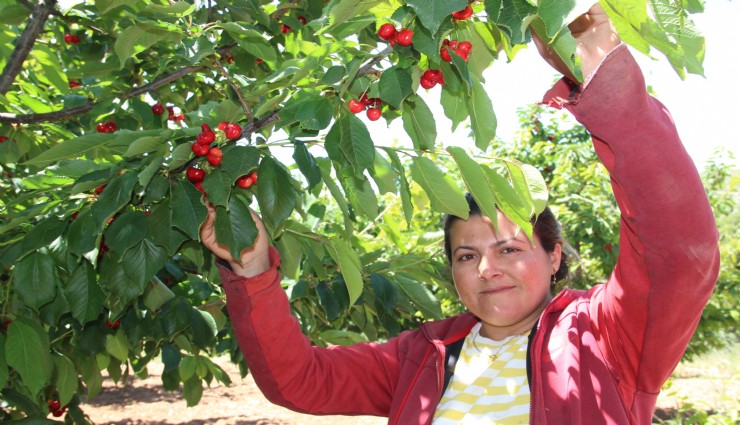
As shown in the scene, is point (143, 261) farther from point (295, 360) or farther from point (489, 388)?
point (489, 388)

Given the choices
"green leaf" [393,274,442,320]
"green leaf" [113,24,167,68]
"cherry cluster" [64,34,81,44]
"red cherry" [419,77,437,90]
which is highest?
"cherry cluster" [64,34,81,44]

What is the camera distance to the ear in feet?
6.67

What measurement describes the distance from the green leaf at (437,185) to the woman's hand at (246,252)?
48 centimetres

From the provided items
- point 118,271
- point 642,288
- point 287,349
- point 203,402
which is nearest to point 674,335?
point 642,288

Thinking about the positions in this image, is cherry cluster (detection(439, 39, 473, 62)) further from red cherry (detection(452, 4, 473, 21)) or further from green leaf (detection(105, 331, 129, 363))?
green leaf (detection(105, 331, 129, 363))

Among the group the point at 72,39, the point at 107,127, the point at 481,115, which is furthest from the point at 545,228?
the point at 72,39

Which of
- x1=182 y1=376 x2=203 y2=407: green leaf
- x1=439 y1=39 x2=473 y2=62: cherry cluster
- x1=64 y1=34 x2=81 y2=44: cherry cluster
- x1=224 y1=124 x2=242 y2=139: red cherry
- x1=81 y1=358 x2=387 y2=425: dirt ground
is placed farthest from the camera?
x1=81 y1=358 x2=387 y2=425: dirt ground

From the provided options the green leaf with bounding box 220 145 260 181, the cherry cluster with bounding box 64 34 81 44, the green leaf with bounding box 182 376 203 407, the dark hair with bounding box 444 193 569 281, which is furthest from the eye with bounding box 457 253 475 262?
the cherry cluster with bounding box 64 34 81 44

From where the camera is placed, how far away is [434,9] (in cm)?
105

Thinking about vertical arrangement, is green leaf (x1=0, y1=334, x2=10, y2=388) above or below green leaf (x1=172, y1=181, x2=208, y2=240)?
below

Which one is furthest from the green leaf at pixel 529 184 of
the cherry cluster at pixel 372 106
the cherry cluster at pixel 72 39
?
the cherry cluster at pixel 72 39

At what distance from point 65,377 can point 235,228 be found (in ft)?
5.21

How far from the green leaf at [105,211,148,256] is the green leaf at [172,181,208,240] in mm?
117

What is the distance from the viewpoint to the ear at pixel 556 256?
6.67ft
